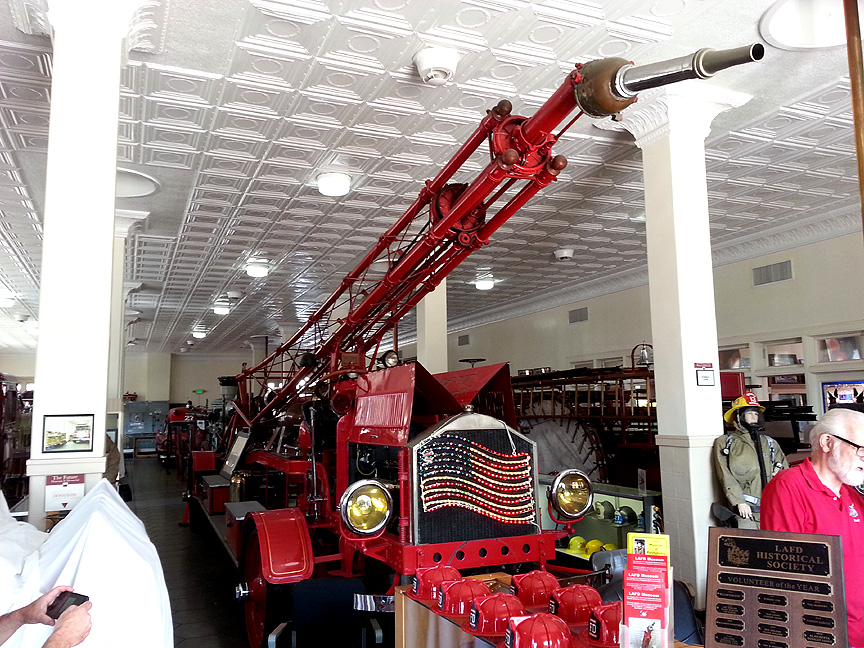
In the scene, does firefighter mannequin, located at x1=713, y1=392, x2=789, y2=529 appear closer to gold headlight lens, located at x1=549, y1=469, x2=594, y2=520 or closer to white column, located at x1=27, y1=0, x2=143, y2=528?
gold headlight lens, located at x1=549, y1=469, x2=594, y2=520

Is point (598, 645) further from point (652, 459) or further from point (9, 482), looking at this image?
point (9, 482)

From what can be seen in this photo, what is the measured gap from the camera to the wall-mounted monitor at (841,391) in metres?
9.27

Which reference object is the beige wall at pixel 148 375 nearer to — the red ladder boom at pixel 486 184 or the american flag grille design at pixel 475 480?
the red ladder boom at pixel 486 184

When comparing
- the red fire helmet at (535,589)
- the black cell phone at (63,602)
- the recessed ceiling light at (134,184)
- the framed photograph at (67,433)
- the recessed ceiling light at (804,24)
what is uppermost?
the recessed ceiling light at (804,24)

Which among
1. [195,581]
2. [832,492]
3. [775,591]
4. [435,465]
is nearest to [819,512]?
[832,492]

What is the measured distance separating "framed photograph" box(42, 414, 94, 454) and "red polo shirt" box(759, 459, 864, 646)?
3492mm

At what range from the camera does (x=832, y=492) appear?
97.3 inches

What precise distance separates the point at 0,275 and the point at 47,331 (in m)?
11.0

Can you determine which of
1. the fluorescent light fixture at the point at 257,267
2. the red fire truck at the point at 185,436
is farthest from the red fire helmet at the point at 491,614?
the red fire truck at the point at 185,436

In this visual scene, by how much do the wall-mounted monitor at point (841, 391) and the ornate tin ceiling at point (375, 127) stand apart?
221cm

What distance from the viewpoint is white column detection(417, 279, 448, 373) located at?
10438 millimetres

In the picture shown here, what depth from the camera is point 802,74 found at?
5.65 m


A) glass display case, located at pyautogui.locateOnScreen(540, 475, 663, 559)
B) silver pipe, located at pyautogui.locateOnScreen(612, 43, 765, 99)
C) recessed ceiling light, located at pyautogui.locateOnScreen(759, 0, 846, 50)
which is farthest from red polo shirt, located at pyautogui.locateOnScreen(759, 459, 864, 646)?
recessed ceiling light, located at pyautogui.locateOnScreen(759, 0, 846, 50)

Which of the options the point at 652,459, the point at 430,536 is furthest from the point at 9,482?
the point at 652,459
